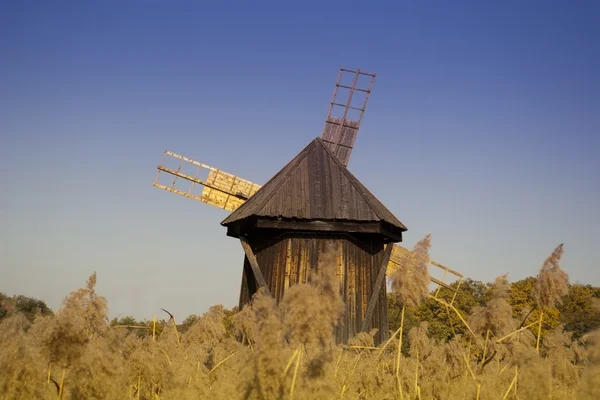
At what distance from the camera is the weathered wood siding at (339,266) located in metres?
12.8

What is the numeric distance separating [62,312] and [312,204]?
31.2 feet

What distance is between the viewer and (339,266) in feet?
42.1

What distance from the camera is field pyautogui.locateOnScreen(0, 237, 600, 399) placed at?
2.90 metres

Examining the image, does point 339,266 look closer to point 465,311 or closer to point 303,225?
point 303,225

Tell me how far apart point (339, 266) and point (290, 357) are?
9.83 m

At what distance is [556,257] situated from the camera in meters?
4.60

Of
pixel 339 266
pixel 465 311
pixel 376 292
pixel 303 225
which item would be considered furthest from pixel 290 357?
pixel 465 311

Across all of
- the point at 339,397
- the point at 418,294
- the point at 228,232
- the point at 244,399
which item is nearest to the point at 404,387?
the point at 339,397

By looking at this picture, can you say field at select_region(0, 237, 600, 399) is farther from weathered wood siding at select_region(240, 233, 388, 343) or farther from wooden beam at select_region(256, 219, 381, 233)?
weathered wood siding at select_region(240, 233, 388, 343)

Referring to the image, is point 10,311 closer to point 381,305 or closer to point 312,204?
point 312,204

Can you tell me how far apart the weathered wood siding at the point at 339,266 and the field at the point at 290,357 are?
5.84 meters

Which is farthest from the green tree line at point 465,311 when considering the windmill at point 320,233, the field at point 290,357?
the field at point 290,357

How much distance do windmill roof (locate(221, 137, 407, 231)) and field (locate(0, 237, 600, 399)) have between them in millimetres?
5726

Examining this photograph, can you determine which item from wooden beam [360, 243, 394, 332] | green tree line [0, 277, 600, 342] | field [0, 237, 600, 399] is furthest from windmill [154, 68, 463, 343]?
green tree line [0, 277, 600, 342]
